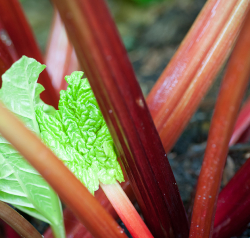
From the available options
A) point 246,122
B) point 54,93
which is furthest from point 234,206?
point 54,93

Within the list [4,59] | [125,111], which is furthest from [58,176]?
[4,59]

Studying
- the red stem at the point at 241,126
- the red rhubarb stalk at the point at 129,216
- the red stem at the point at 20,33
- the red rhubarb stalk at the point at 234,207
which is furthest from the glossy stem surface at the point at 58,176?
the red stem at the point at 241,126

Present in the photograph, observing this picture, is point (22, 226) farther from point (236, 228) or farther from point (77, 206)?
point (236, 228)

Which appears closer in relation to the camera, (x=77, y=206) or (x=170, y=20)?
(x=77, y=206)

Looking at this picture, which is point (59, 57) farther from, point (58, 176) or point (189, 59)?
point (58, 176)

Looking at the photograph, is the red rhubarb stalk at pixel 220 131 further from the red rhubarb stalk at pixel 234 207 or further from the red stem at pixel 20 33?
the red stem at pixel 20 33

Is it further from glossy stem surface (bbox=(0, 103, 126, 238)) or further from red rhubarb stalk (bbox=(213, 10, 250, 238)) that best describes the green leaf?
red rhubarb stalk (bbox=(213, 10, 250, 238))
